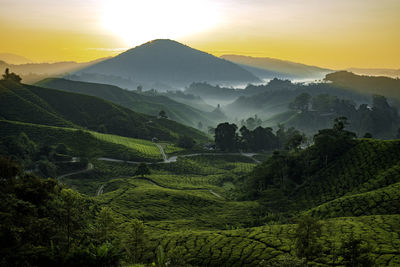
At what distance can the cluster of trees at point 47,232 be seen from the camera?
99.6ft

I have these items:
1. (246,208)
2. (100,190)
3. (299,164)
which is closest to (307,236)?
(246,208)

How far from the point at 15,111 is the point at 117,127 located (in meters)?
55.9

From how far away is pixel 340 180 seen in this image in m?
79.5

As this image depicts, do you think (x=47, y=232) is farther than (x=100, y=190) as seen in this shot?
No

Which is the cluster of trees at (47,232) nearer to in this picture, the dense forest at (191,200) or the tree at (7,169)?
the tree at (7,169)

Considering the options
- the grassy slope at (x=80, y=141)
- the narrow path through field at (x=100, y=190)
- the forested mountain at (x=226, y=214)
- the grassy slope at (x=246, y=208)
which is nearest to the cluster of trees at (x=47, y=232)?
the forested mountain at (x=226, y=214)

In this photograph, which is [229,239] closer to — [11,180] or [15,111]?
[11,180]

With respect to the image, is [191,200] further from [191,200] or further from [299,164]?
[299,164]

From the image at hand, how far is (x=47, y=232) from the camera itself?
114 ft

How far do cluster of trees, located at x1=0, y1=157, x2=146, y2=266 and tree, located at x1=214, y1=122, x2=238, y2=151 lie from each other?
416ft

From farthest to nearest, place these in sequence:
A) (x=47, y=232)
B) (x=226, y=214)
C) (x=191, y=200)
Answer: (x=191, y=200)
(x=226, y=214)
(x=47, y=232)

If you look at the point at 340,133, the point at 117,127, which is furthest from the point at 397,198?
the point at 117,127

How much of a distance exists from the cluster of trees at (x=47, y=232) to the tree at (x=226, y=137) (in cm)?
12689

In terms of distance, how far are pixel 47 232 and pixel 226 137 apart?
458 feet
